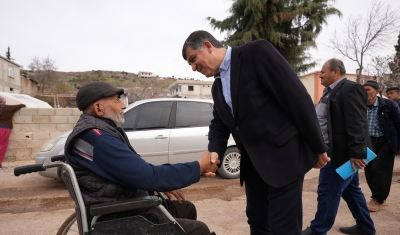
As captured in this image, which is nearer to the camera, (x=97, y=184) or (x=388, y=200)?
(x=97, y=184)

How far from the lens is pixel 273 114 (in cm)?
183

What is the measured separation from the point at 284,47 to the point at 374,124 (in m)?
14.0

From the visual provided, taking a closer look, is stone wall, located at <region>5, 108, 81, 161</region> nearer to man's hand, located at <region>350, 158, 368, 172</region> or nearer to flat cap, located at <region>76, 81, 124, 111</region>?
flat cap, located at <region>76, 81, 124, 111</region>

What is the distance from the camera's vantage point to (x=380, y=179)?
155 inches

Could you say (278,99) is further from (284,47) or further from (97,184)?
(284,47)

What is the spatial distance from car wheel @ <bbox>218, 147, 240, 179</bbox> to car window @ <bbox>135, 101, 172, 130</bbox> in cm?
149

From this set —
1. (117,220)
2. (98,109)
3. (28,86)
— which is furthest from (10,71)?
(117,220)

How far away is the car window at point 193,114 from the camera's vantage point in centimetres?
572

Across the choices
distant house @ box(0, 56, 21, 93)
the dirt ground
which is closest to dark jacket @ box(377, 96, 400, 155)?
the dirt ground

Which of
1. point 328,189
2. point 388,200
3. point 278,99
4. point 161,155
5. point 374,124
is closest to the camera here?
point 278,99

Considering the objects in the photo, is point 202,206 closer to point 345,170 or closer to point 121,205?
point 345,170

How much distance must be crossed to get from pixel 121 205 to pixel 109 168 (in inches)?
8.9

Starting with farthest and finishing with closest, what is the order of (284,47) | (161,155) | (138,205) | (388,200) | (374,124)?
(284,47), (161,155), (388,200), (374,124), (138,205)

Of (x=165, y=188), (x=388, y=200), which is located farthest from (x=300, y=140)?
(x=388, y=200)
